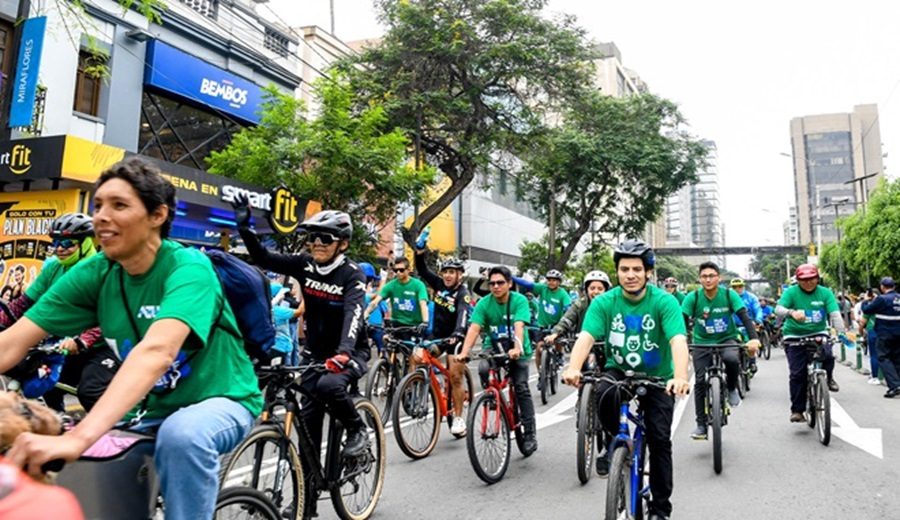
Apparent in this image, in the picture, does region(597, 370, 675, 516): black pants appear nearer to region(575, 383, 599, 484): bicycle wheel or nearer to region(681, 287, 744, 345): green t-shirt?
region(575, 383, 599, 484): bicycle wheel

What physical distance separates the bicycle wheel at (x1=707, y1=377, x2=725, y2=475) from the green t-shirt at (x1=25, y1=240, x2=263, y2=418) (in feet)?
16.1

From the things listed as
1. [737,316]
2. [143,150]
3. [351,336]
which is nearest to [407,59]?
[143,150]

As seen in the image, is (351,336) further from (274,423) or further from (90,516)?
(90,516)

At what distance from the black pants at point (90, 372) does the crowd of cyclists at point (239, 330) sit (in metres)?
0.01

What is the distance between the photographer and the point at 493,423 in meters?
6.00

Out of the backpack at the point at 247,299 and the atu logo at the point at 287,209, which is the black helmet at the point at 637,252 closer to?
the backpack at the point at 247,299

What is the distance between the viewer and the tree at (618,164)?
92.0 ft

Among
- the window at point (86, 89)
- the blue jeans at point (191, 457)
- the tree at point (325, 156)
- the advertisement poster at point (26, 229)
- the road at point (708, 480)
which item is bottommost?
the road at point (708, 480)

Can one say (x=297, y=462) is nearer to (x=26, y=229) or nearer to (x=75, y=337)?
(x=75, y=337)

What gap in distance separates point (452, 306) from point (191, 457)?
582 centimetres

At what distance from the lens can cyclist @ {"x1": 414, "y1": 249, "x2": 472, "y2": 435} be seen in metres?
7.27

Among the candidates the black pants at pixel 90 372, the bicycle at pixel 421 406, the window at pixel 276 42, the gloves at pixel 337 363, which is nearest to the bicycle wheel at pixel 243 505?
the gloves at pixel 337 363

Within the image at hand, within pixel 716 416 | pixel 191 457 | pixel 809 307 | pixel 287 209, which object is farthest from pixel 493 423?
pixel 287 209

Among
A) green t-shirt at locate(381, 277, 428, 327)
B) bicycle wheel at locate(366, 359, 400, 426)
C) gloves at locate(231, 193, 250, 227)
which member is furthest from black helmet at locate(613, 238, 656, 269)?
green t-shirt at locate(381, 277, 428, 327)
